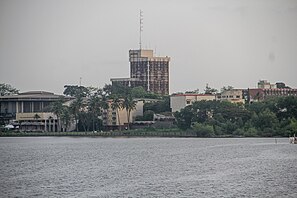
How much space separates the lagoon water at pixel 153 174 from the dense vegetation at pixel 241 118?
42.1 metres

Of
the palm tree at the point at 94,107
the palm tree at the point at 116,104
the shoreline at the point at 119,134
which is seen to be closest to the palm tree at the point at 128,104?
the palm tree at the point at 116,104

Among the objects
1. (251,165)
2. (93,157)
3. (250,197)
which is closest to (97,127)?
(93,157)

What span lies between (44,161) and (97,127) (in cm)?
8938

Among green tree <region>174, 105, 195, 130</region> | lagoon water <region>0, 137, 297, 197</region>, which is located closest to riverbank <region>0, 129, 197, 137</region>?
green tree <region>174, 105, 195, 130</region>

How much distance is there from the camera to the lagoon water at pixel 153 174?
52.8 metres

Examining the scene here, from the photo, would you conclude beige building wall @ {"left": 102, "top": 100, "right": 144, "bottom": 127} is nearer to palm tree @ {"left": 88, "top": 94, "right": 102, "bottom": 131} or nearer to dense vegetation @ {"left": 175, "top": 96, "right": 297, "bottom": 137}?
palm tree @ {"left": 88, "top": 94, "right": 102, "bottom": 131}

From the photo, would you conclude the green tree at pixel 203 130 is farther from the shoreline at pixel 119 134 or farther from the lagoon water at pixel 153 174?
the lagoon water at pixel 153 174

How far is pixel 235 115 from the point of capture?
147m

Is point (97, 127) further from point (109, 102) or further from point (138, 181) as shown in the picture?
point (138, 181)

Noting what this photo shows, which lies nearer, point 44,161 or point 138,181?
point 138,181

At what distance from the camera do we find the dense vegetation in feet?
453

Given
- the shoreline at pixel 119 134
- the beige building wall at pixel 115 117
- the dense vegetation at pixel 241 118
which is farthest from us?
the beige building wall at pixel 115 117

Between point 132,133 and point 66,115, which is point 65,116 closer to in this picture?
point 66,115

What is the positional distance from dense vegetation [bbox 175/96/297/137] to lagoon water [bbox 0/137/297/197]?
42.1 m
